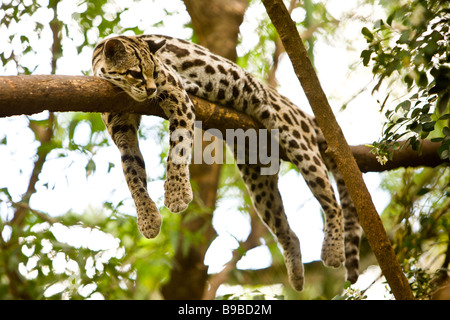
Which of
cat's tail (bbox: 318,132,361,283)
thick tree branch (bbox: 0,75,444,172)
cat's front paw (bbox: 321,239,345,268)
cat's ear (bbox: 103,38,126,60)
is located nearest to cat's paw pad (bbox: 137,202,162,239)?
thick tree branch (bbox: 0,75,444,172)

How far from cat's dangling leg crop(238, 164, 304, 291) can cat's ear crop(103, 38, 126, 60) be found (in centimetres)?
179

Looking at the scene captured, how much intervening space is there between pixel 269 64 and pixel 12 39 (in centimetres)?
371

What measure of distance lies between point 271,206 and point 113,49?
2.16m

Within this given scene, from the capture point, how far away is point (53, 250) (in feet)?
17.3

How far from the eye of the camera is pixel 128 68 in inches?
152

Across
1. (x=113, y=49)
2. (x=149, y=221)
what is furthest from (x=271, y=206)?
(x=113, y=49)

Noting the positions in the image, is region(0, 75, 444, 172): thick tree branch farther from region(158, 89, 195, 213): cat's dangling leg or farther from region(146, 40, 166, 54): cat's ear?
region(146, 40, 166, 54): cat's ear

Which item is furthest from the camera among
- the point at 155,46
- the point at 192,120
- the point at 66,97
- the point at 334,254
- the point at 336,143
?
the point at 334,254

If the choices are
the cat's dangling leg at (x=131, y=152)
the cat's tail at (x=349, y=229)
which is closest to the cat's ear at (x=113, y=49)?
the cat's dangling leg at (x=131, y=152)

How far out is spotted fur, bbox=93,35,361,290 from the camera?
12.8ft

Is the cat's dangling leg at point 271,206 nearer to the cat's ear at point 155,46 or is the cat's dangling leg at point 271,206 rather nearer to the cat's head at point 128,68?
the cat's ear at point 155,46

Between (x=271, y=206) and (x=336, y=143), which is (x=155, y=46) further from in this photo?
(x=271, y=206)
